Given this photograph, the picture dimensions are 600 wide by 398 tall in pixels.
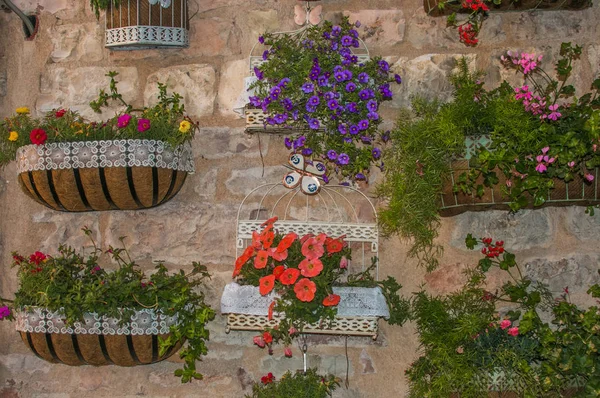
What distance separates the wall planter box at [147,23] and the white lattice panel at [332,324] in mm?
1085

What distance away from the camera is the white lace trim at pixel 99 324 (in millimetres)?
2752

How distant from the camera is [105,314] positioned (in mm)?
2744

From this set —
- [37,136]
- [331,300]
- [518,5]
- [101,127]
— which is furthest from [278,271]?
[518,5]

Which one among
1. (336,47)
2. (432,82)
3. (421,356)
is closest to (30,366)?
(421,356)

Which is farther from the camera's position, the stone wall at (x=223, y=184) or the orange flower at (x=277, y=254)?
the stone wall at (x=223, y=184)

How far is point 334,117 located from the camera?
285 centimetres

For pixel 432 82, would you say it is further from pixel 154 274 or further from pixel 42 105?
pixel 42 105

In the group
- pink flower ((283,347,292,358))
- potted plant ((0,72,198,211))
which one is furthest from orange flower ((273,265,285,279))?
potted plant ((0,72,198,211))

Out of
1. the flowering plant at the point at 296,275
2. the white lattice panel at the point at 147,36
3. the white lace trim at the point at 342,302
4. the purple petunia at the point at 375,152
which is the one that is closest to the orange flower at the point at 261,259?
the flowering plant at the point at 296,275

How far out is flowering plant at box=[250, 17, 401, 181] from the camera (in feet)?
9.32

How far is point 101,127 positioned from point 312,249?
90 centimetres

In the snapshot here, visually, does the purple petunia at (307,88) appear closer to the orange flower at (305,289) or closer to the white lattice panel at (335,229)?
the white lattice panel at (335,229)

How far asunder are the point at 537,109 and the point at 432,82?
0.49 m

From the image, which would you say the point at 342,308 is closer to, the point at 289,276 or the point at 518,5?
the point at 289,276
